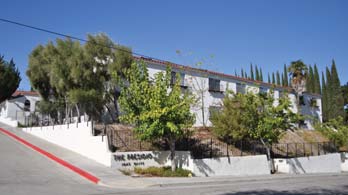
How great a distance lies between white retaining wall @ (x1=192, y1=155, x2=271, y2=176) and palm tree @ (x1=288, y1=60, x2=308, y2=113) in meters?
24.0

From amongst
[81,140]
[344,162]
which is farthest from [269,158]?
[81,140]

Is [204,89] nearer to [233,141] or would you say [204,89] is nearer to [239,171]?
[233,141]

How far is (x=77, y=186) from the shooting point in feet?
39.4

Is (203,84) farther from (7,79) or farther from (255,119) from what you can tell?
(7,79)

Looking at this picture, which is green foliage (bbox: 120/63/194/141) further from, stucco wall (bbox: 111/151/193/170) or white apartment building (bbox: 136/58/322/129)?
white apartment building (bbox: 136/58/322/129)

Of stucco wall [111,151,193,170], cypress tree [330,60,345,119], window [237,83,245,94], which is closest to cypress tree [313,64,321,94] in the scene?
cypress tree [330,60,345,119]

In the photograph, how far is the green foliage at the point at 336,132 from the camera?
28.8m

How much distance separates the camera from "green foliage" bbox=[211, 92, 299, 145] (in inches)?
830

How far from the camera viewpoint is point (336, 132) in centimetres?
2967

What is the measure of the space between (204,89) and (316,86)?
42993 mm

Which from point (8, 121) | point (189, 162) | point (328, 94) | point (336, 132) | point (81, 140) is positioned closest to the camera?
point (189, 162)

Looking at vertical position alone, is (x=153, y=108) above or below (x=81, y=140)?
above

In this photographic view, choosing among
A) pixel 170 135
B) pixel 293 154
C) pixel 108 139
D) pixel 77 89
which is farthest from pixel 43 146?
pixel 293 154

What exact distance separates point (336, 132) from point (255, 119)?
12926 millimetres
